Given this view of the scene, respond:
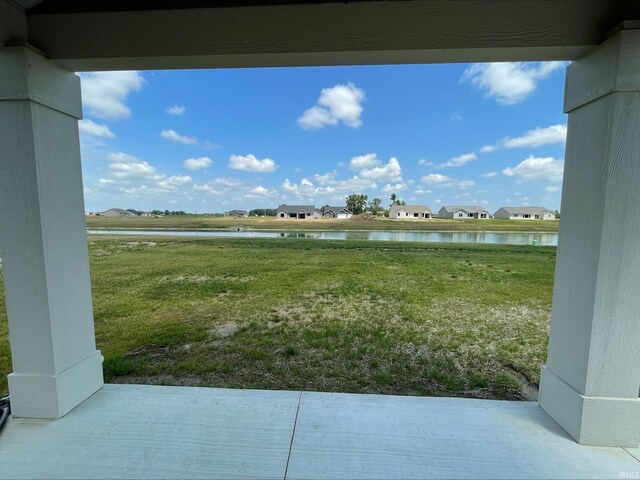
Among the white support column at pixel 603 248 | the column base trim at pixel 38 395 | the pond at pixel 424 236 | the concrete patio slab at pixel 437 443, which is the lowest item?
the pond at pixel 424 236

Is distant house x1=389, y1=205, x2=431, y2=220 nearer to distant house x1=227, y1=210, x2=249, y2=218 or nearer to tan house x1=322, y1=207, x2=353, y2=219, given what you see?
tan house x1=322, y1=207, x2=353, y2=219

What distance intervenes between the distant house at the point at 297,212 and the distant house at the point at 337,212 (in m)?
6.35

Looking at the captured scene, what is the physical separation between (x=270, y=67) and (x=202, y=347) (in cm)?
290

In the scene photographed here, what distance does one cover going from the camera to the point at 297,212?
50.8 metres

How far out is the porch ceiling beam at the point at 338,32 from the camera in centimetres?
163

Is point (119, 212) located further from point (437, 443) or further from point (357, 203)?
point (437, 443)

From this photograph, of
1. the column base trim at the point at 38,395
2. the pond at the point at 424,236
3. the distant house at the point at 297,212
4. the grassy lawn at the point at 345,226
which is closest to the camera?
the column base trim at the point at 38,395

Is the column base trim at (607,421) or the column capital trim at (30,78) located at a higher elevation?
the column capital trim at (30,78)

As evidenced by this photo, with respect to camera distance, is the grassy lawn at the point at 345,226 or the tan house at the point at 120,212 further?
the tan house at the point at 120,212

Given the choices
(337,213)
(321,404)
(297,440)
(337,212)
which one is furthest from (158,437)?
(337,212)

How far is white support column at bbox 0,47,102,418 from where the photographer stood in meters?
1.72

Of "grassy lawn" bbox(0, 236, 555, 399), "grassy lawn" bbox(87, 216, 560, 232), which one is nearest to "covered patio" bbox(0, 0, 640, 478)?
"grassy lawn" bbox(0, 236, 555, 399)

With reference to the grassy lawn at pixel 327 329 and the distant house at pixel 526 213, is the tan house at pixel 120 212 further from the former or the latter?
the distant house at pixel 526 213

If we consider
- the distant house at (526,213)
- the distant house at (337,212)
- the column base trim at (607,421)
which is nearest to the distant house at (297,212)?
the distant house at (337,212)
